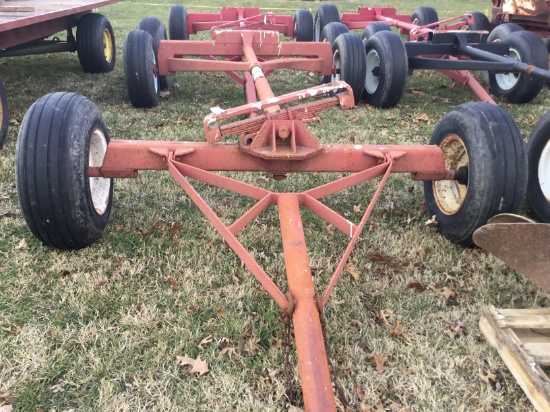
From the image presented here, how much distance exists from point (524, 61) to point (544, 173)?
3694 millimetres

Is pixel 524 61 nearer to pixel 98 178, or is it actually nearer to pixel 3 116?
pixel 98 178

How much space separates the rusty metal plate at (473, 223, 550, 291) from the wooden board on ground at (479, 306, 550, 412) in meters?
0.20

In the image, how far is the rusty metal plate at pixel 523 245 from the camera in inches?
98.0

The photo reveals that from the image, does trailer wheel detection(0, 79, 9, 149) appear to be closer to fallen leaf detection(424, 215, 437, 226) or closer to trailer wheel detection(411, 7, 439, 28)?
fallen leaf detection(424, 215, 437, 226)

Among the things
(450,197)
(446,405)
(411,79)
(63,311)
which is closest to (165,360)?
(63,311)

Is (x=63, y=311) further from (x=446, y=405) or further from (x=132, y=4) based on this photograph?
(x=132, y=4)

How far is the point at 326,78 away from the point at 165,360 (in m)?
5.90

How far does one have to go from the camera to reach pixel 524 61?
6598 mm

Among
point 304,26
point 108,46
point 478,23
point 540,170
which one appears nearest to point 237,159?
point 540,170

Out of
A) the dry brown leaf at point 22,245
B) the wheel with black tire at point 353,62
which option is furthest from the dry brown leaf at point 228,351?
the wheel with black tire at point 353,62

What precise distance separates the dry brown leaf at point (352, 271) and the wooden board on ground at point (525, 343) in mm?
779

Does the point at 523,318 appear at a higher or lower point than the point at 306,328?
lower

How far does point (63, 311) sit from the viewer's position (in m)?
2.70

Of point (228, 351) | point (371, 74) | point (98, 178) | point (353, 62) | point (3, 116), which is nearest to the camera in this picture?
point (228, 351)
